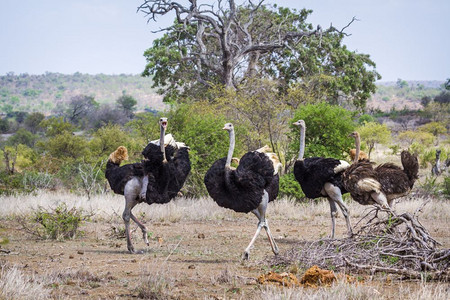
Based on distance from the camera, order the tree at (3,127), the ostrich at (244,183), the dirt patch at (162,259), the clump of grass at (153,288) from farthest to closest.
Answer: the tree at (3,127)
the ostrich at (244,183)
the dirt patch at (162,259)
the clump of grass at (153,288)

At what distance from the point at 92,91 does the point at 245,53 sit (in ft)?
305

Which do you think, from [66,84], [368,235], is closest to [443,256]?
[368,235]

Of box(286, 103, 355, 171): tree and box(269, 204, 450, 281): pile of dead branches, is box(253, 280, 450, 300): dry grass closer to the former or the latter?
box(269, 204, 450, 281): pile of dead branches

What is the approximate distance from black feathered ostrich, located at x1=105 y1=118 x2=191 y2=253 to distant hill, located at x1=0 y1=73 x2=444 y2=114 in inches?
3344

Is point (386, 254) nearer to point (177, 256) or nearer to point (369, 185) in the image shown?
point (369, 185)

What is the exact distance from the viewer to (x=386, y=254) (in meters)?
6.09

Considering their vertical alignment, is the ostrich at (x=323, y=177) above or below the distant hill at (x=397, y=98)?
above

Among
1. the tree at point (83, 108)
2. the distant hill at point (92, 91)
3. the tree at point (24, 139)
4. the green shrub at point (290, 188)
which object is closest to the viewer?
the green shrub at point (290, 188)

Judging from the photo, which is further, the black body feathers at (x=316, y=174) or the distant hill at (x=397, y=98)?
the distant hill at (x=397, y=98)

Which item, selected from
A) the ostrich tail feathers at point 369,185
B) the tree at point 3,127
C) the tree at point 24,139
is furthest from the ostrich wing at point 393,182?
the tree at point 3,127

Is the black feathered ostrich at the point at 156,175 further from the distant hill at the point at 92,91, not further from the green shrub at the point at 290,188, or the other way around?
the distant hill at the point at 92,91

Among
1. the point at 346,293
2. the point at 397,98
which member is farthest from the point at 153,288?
the point at 397,98

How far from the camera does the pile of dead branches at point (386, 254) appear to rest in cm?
593

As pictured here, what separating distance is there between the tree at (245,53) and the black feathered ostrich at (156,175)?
19496mm
